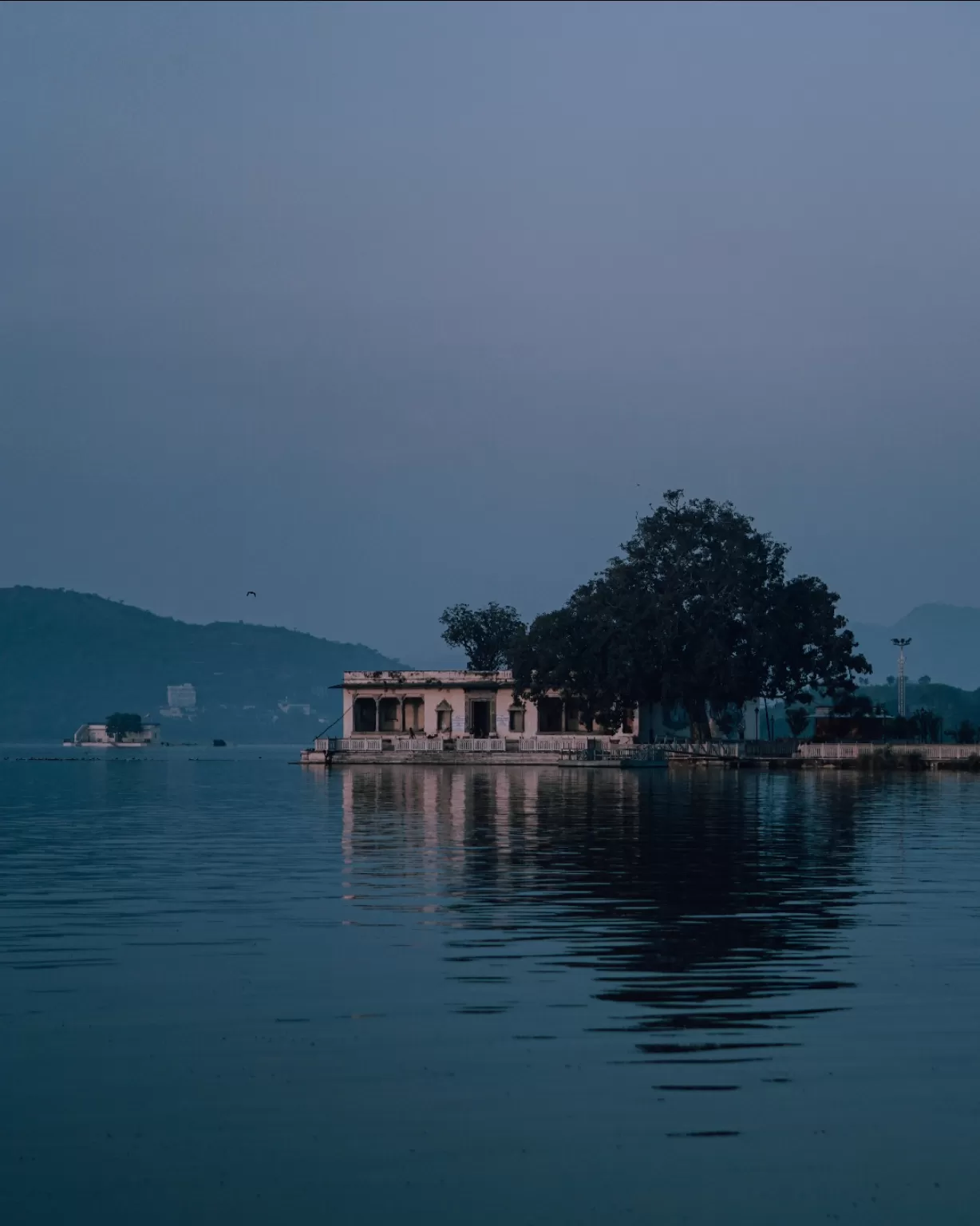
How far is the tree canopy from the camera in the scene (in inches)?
3986

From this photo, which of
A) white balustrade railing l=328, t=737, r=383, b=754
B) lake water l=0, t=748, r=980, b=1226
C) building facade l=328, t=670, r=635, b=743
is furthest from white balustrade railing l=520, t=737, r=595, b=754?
lake water l=0, t=748, r=980, b=1226

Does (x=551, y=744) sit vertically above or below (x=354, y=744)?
below

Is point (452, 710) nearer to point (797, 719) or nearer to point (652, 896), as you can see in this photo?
point (797, 719)

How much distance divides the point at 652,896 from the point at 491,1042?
11981 mm

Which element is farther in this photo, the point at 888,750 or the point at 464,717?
the point at 464,717

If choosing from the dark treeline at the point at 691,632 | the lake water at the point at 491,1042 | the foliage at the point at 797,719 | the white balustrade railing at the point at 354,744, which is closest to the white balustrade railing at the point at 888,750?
the dark treeline at the point at 691,632

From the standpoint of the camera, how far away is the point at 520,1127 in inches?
431

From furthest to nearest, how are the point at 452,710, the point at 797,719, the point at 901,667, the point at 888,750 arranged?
1. the point at 797,719
2. the point at 901,667
3. the point at 452,710
4. the point at 888,750

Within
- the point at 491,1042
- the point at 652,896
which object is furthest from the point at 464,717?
the point at 491,1042

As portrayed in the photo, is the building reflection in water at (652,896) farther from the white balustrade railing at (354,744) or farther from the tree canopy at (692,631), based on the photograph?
the white balustrade railing at (354,744)

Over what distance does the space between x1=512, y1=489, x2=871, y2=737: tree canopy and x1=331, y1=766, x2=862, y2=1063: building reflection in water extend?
4342 cm

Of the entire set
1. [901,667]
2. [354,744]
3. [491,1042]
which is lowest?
[491,1042]

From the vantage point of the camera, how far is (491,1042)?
45.0ft

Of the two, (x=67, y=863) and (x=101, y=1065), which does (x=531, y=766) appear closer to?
(x=67, y=863)
